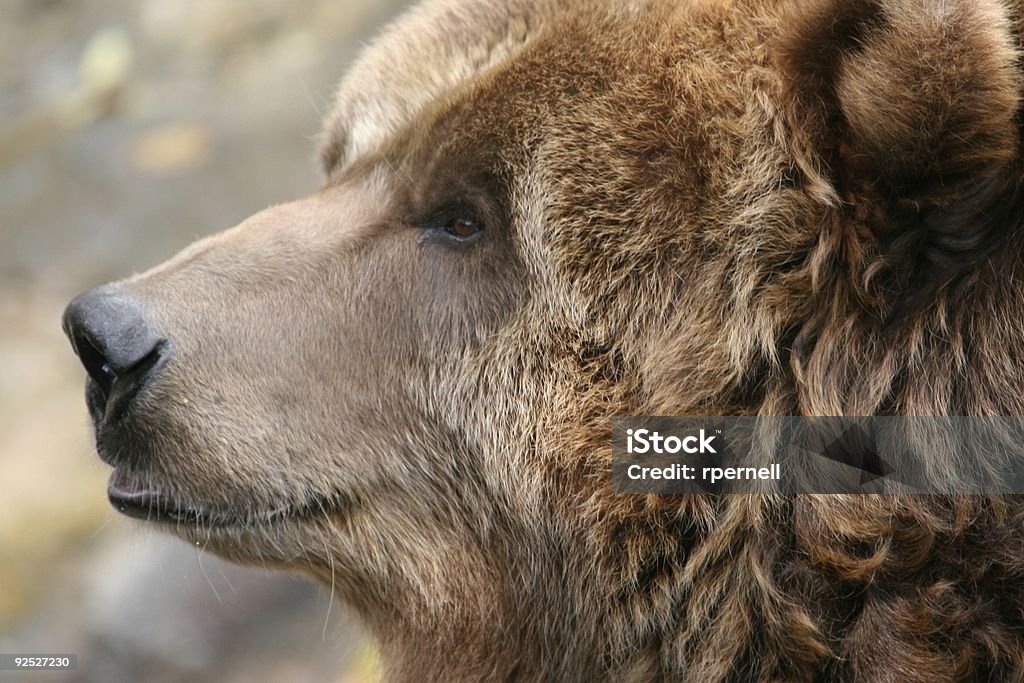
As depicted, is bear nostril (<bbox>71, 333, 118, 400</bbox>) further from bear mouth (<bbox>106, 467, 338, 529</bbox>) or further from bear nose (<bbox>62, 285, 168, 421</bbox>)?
bear mouth (<bbox>106, 467, 338, 529</bbox>)

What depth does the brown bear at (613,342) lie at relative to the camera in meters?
2.59

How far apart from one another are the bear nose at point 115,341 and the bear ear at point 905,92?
5.57 feet

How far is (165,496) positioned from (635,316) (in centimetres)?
133

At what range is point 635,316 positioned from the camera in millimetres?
2904

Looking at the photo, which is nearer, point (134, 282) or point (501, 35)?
point (134, 282)

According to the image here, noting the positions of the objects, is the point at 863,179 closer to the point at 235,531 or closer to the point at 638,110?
the point at 638,110

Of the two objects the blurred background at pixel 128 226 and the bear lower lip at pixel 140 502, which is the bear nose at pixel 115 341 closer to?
the bear lower lip at pixel 140 502

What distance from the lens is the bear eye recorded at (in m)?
3.15

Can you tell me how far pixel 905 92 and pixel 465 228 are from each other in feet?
3.92

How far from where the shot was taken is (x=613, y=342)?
2932 millimetres

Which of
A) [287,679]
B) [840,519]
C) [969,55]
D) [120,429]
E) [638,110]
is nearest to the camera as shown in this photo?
[969,55]

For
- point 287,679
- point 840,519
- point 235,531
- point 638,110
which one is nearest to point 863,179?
point 638,110

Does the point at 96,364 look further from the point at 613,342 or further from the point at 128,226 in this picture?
the point at 128,226

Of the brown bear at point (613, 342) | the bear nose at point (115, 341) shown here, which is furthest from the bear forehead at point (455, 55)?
the bear nose at point (115, 341)
